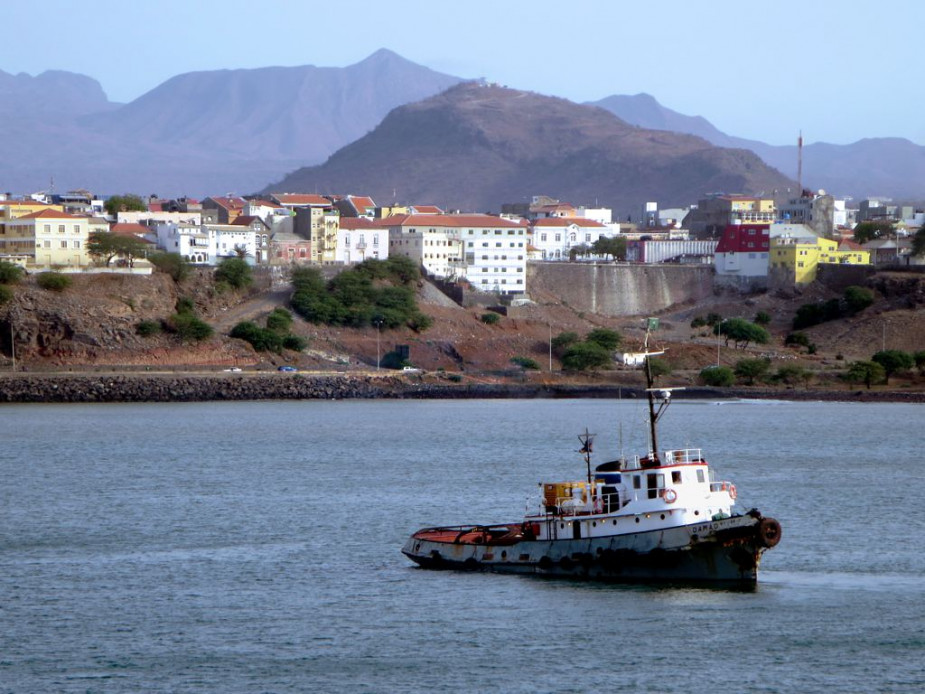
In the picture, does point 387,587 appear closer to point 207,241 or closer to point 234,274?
point 234,274

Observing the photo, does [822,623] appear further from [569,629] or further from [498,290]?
[498,290]

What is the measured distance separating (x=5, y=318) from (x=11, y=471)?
34.1 metres

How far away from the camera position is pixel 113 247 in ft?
301

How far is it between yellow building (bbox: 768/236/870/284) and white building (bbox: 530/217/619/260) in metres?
22.5

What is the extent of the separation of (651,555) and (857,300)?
7263 centimetres

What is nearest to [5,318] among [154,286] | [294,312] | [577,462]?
[154,286]

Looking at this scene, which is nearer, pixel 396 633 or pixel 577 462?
pixel 396 633

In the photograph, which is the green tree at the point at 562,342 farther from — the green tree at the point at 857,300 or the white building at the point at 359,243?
the green tree at the point at 857,300

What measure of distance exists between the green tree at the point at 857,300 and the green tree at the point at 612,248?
26218mm

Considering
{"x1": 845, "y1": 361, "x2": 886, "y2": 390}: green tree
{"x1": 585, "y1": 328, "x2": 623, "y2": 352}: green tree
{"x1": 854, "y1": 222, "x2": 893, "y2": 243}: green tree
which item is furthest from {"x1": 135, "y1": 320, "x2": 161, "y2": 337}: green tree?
{"x1": 854, "y1": 222, "x2": 893, "y2": 243}: green tree

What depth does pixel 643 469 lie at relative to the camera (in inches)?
1187

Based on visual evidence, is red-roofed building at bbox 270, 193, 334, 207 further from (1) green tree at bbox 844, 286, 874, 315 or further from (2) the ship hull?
(2) the ship hull

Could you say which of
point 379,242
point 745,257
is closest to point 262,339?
point 379,242

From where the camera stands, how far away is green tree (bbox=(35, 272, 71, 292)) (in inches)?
3324
